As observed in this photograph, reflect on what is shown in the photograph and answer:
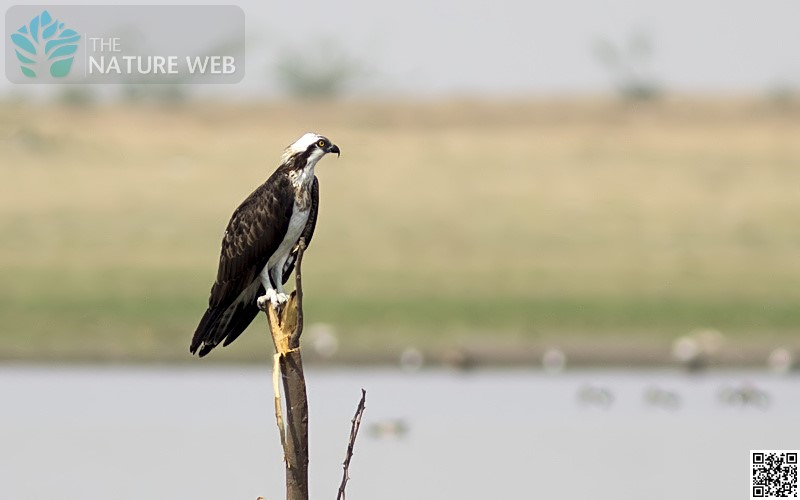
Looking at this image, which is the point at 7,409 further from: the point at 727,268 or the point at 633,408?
the point at 727,268

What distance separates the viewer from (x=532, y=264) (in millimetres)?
27719

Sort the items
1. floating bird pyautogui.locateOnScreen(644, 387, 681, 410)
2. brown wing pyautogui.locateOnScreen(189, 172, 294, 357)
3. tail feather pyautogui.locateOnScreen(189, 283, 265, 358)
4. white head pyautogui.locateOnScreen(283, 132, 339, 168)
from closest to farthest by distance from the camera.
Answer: tail feather pyautogui.locateOnScreen(189, 283, 265, 358), brown wing pyautogui.locateOnScreen(189, 172, 294, 357), white head pyautogui.locateOnScreen(283, 132, 339, 168), floating bird pyautogui.locateOnScreen(644, 387, 681, 410)

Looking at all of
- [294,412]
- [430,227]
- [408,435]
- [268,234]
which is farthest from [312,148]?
[430,227]

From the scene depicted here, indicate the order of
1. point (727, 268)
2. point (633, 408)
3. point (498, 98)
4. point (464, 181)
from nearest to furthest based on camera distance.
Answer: point (633, 408), point (727, 268), point (464, 181), point (498, 98)

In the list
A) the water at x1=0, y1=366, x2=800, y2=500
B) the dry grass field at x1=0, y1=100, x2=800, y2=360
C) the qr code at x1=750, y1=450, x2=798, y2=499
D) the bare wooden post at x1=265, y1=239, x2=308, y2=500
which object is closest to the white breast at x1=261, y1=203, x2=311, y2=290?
the bare wooden post at x1=265, y1=239, x2=308, y2=500

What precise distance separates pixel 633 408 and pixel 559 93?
119 feet

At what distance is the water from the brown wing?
16.5ft

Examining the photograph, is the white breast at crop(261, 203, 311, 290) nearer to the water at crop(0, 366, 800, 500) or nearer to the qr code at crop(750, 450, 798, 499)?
the qr code at crop(750, 450, 798, 499)

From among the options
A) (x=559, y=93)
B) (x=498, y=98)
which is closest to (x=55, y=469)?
(x=498, y=98)

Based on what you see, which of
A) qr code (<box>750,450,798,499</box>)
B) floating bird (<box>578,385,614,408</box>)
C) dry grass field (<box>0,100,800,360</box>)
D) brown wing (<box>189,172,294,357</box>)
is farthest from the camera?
dry grass field (<box>0,100,800,360</box>)

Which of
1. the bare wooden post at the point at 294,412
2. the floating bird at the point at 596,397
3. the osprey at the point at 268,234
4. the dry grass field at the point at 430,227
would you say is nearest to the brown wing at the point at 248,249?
the osprey at the point at 268,234

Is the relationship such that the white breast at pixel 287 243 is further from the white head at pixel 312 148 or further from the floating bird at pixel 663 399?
the floating bird at pixel 663 399

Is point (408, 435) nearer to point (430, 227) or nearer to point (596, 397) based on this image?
point (596, 397)

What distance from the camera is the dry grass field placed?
23.4 m
